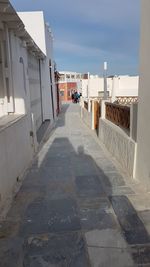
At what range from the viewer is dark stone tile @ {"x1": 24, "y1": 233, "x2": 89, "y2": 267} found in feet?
8.87

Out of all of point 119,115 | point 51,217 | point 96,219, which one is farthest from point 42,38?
point 96,219

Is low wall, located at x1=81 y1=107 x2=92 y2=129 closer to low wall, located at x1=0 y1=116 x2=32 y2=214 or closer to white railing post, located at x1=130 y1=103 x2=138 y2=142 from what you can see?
low wall, located at x1=0 y1=116 x2=32 y2=214

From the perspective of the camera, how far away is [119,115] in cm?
711

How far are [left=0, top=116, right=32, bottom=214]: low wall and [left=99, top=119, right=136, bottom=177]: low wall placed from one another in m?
2.24

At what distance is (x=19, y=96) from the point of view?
641cm

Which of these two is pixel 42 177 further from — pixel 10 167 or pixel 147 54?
pixel 147 54

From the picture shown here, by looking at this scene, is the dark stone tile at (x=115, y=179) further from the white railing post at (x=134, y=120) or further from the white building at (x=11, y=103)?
the white building at (x=11, y=103)

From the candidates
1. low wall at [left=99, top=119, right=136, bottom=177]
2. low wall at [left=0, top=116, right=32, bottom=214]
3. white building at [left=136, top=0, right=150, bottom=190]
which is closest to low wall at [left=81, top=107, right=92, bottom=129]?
low wall at [left=99, top=119, right=136, bottom=177]

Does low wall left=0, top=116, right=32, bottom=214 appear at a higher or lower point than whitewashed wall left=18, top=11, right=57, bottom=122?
lower

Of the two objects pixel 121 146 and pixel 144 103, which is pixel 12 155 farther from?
pixel 121 146

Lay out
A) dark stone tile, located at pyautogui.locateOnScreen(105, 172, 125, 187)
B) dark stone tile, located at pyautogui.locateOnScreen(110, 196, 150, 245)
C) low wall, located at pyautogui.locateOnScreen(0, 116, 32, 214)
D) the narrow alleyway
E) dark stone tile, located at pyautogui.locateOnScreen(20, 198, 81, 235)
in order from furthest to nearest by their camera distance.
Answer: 1. dark stone tile, located at pyautogui.locateOnScreen(105, 172, 125, 187)
2. low wall, located at pyautogui.locateOnScreen(0, 116, 32, 214)
3. dark stone tile, located at pyautogui.locateOnScreen(20, 198, 81, 235)
4. dark stone tile, located at pyautogui.locateOnScreen(110, 196, 150, 245)
5. the narrow alleyway

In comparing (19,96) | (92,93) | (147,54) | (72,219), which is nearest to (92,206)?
(72,219)

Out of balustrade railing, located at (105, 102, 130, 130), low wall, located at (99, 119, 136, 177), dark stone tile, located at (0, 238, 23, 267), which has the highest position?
balustrade railing, located at (105, 102, 130, 130)

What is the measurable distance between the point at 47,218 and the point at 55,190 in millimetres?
1148
